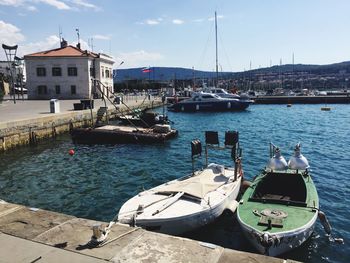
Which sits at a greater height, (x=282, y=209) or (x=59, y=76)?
(x=59, y=76)

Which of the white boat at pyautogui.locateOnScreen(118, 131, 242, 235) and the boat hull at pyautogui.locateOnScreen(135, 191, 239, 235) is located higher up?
the white boat at pyautogui.locateOnScreen(118, 131, 242, 235)

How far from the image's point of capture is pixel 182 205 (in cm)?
1028

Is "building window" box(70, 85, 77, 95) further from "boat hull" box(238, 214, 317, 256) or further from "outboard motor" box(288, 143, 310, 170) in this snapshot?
"boat hull" box(238, 214, 317, 256)

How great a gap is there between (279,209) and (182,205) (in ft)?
9.02

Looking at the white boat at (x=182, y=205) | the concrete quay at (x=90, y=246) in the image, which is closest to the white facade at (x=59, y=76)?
the white boat at (x=182, y=205)

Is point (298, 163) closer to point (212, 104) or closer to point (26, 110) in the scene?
point (26, 110)

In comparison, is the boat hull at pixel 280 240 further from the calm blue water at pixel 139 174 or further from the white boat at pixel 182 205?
the white boat at pixel 182 205

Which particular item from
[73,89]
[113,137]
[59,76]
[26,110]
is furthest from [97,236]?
[59,76]

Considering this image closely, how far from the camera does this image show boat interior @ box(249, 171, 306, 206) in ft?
37.8

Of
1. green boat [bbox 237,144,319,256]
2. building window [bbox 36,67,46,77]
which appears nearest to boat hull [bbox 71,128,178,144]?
green boat [bbox 237,144,319,256]

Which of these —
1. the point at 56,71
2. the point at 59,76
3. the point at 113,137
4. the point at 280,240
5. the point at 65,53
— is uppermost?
the point at 65,53

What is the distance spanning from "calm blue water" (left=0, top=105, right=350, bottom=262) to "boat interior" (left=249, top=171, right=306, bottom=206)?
1.22 metres

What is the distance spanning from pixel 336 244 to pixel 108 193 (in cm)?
890

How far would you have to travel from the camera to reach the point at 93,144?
26422mm
